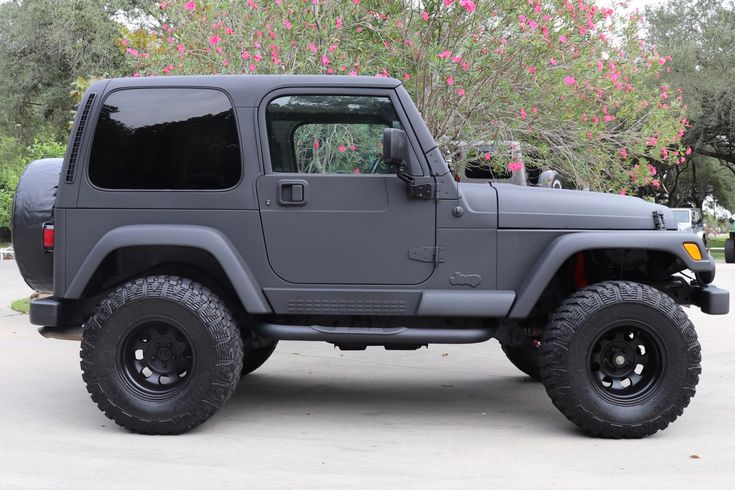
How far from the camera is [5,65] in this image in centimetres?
2855

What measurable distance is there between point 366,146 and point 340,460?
1890mm

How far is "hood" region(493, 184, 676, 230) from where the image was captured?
5.54 metres

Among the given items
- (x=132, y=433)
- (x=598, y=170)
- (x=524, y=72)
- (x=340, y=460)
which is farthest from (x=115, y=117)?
(x=598, y=170)

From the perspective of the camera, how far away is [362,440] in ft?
17.7

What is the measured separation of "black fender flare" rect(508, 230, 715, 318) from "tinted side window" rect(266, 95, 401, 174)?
3.39ft

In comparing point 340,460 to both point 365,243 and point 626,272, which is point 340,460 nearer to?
point 365,243

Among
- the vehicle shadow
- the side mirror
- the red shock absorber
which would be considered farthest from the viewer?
the vehicle shadow

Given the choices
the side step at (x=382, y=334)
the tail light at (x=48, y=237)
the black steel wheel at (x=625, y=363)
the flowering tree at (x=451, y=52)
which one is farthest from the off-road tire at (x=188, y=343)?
the flowering tree at (x=451, y=52)

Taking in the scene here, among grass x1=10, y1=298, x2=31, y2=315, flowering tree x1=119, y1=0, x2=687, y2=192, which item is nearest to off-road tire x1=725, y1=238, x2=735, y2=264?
flowering tree x1=119, y1=0, x2=687, y2=192

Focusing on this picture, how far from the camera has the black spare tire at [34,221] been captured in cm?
577

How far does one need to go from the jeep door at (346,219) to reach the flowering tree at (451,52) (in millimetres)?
2942

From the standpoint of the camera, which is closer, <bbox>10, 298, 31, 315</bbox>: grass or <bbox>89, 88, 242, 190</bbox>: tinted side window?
<bbox>89, 88, 242, 190</bbox>: tinted side window

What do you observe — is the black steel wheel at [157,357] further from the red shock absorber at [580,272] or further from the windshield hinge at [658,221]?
the windshield hinge at [658,221]

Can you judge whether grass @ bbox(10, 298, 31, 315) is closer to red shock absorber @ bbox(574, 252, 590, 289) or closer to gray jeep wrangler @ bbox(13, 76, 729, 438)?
gray jeep wrangler @ bbox(13, 76, 729, 438)
